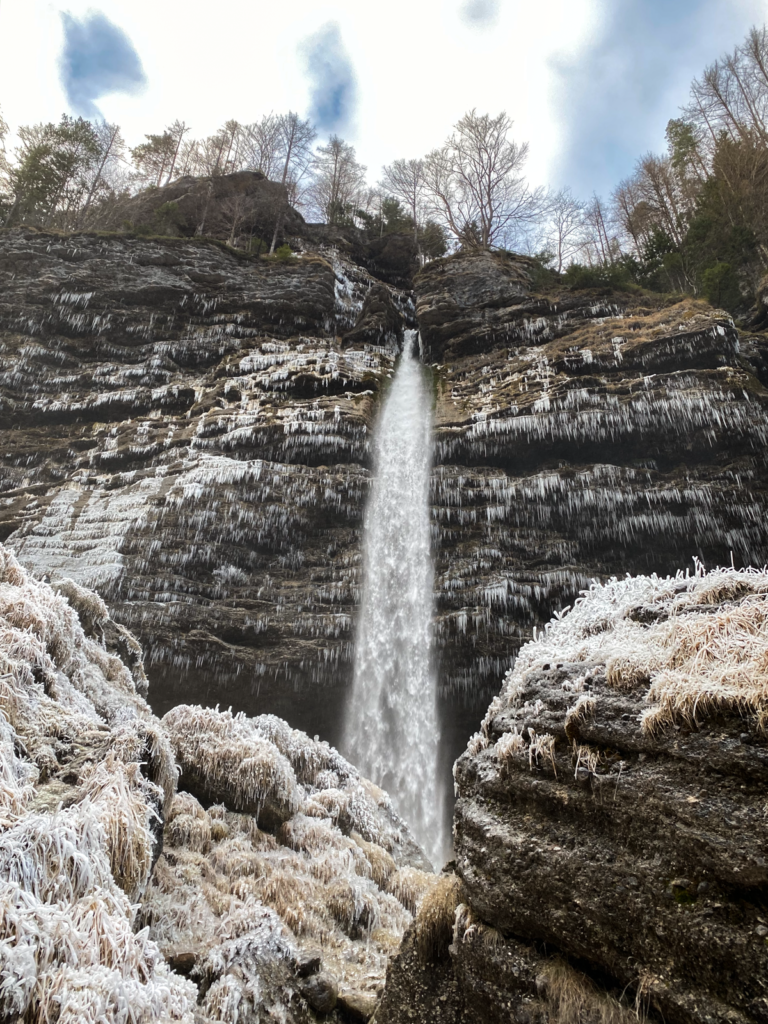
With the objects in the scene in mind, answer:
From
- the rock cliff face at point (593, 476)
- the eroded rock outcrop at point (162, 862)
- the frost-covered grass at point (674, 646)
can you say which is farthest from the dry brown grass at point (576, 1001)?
the rock cliff face at point (593, 476)

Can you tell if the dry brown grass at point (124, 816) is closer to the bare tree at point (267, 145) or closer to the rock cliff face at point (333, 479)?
the rock cliff face at point (333, 479)

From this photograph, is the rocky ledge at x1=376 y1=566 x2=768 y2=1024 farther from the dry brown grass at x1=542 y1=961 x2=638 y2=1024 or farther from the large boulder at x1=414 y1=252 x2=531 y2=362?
the large boulder at x1=414 y1=252 x2=531 y2=362

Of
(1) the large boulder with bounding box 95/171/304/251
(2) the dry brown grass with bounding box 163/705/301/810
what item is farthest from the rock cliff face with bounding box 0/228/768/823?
(1) the large boulder with bounding box 95/171/304/251

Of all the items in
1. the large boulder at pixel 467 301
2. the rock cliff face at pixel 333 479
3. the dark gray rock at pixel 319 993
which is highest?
the large boulder at pixel 467 301

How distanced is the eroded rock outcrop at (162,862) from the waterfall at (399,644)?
20.7 feet

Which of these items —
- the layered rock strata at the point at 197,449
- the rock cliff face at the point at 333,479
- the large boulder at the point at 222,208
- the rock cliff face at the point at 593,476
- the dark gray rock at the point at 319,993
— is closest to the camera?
the dark gray rock at the point at 319,993

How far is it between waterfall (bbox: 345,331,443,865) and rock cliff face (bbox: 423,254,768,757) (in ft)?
2.26

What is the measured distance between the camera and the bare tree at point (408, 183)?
3638 centimetres

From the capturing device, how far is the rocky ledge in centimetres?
286

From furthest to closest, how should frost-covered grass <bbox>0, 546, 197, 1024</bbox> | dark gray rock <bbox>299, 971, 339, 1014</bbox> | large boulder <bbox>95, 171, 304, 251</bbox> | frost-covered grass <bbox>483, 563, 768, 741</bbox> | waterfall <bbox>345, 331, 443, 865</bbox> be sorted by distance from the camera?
large boulder <bbox>95, 171, 304, 251</bbox>
waterfall <bbox>345, 331, 443, 865</bbox>
dark gray rock <bbox>299, 971, 339, 1014</bbox>
frost-covered grass <bbox>483, 563, 768, 741</bbox>
frost-covered grass <bbox>0, 546, 197, 1024</bbox>

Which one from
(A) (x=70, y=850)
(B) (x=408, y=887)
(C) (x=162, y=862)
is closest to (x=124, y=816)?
(A) (x=70, y=850)

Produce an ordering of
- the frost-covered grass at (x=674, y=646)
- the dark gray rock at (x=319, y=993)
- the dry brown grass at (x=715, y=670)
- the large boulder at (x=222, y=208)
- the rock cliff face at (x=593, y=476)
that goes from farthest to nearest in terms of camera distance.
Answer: the large boulder at (x=222, y=208)
the rock cliff face at (x=593, y=476)
the dark gray rock at (x=319, y=993)
the frost-covered grass at (x=674, y=646)
the dry brown grass at (x=715, y=670)

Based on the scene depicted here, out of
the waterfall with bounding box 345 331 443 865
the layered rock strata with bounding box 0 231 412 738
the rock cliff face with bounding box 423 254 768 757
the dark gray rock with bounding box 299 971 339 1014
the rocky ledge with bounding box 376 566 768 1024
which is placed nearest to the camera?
the rocky ledge with bounding box 376 566 768 1024

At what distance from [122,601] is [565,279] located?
2082cm
